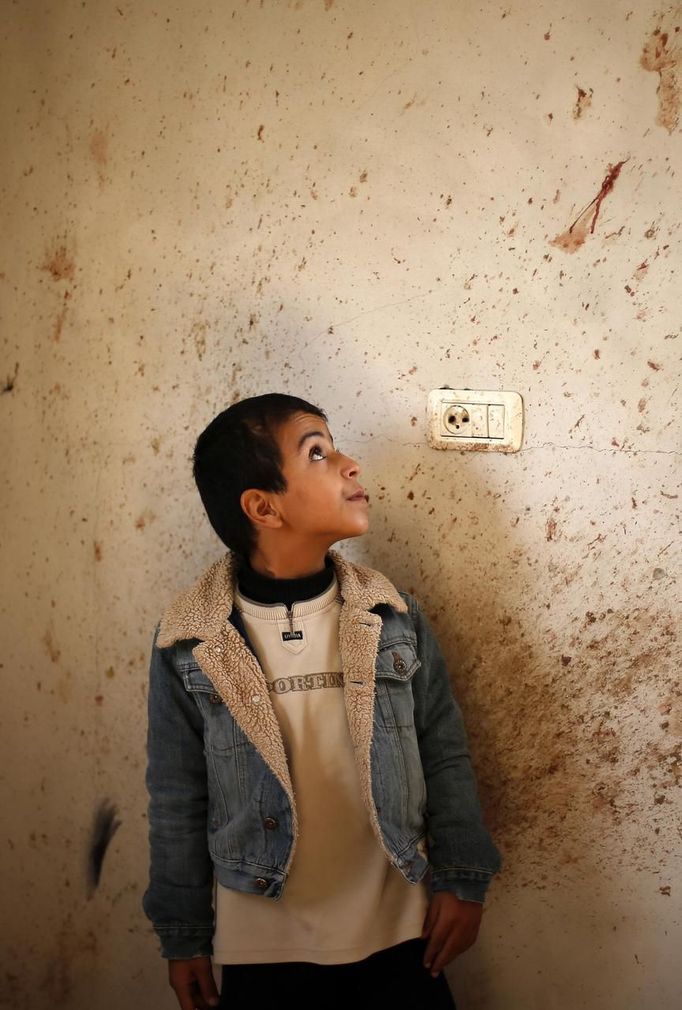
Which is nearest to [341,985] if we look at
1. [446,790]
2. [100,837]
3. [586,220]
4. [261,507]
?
[446,790]

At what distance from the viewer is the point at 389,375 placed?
48.2 inches

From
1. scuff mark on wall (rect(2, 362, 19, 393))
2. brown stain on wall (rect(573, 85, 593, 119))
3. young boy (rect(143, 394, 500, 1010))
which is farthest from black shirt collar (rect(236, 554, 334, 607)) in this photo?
brown stain on wall (rect(573, 85, 593, 119))

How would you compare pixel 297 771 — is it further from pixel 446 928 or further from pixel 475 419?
pixel 475 419

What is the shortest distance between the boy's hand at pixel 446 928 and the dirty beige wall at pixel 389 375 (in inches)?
9.3

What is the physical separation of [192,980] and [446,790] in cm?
42

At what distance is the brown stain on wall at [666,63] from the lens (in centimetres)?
117

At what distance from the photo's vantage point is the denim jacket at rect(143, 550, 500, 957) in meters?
0.96

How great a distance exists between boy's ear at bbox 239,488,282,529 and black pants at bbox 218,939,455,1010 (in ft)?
1.86

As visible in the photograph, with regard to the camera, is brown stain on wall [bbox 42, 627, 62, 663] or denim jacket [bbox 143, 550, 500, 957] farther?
brown stain on wall [bbox 42, 627, 62, 663]

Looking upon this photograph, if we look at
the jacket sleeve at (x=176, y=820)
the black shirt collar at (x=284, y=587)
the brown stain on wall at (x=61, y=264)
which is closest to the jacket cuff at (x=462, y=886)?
the jacket sleeve at (x=176, y=820)

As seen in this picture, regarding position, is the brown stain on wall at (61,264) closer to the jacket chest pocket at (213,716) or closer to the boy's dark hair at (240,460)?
the boy's dark hair at (240,460)

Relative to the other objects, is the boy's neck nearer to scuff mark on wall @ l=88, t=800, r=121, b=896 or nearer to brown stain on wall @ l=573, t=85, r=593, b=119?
scuff mark on wall @ l=88, t=800, r=121, b=896

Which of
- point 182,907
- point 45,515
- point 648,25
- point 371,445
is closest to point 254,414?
point 371,445

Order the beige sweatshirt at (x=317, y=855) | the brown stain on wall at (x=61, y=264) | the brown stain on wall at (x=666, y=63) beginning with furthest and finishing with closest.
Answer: the brown stain on wall at (x=61, y=264) → the brown stain on wall at (x=666, y=63) → the beige sweatshirt at (x=317, y=855)
